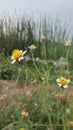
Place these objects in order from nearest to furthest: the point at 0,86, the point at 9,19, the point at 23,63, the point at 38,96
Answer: the point at 23,63 → the point at 38,96 → the point at 0,86 → the point at 9,19

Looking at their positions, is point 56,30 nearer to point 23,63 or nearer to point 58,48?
point 58,48

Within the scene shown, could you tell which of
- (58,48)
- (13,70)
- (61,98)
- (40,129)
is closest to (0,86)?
(40,129)

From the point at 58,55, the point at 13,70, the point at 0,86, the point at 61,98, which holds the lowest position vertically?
the point at 58,55

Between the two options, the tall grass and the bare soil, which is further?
the tall grass

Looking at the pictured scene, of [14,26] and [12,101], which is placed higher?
[12,101]

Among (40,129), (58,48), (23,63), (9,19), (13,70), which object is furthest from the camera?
(9,19)

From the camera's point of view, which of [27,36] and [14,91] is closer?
[14,91]

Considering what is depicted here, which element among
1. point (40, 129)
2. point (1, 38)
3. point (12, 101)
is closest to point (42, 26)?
point (1, 38)

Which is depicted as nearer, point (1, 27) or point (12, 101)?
point (12, 101)

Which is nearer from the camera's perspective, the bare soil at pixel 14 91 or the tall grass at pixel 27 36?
the bare soil at pixel 14 91
